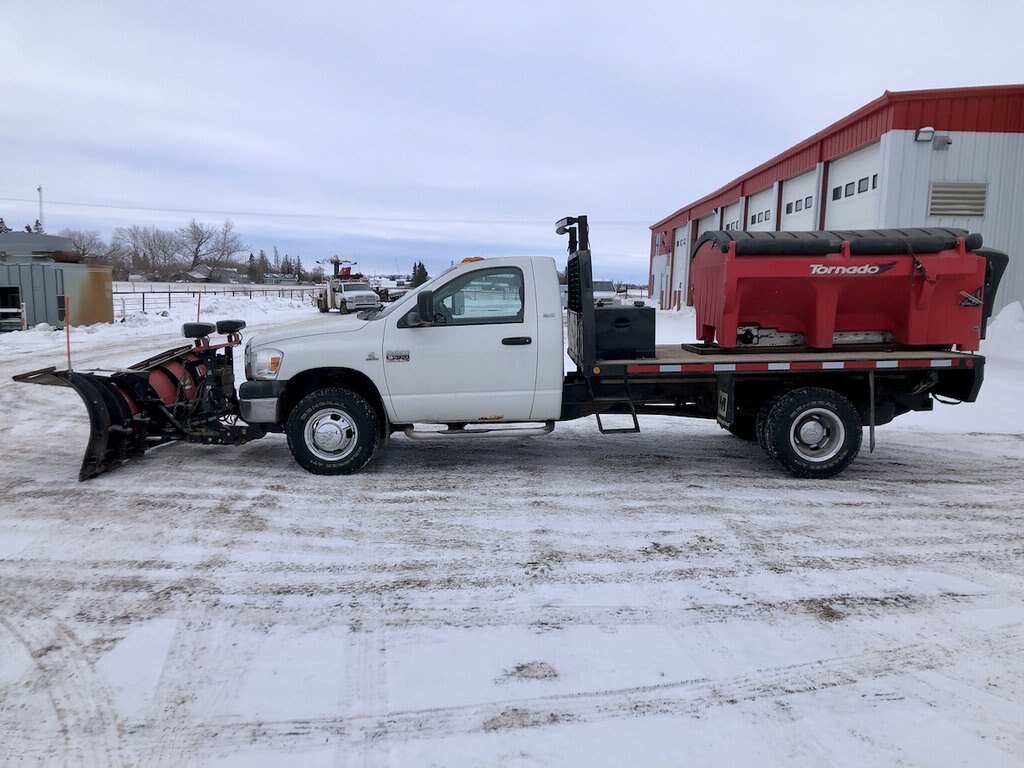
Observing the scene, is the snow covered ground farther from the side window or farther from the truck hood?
the side window

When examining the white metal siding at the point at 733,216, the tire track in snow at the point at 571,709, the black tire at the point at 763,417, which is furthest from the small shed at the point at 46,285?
the white metal siding at the point at 733,216

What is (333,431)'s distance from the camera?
6.71 metres

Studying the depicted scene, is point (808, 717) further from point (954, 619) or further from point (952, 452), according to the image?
point (952, 452)

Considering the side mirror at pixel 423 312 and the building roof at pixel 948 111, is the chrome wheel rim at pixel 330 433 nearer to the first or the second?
the side mirror at pixel 423 312

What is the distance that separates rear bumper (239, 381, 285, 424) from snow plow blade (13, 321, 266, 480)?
0.89ft

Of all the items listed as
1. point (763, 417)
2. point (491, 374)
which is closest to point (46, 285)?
point (491, 374)

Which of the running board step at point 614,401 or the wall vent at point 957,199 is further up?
the wall vent at point 957,199

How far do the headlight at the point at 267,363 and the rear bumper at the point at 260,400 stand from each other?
75 mm

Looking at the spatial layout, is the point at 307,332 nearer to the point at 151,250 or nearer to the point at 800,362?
the point at 800,362

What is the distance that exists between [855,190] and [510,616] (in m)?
18.5

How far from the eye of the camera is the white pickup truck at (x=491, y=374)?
668 centimetres

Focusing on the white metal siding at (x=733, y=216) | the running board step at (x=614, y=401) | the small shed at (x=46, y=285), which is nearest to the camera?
the running board step at (x=614, y=401)

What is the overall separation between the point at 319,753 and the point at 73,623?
6.25 feet

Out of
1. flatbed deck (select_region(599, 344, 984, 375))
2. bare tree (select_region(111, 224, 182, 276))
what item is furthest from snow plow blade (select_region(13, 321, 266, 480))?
bare tree (select_region(111, 224, 182, 276))
